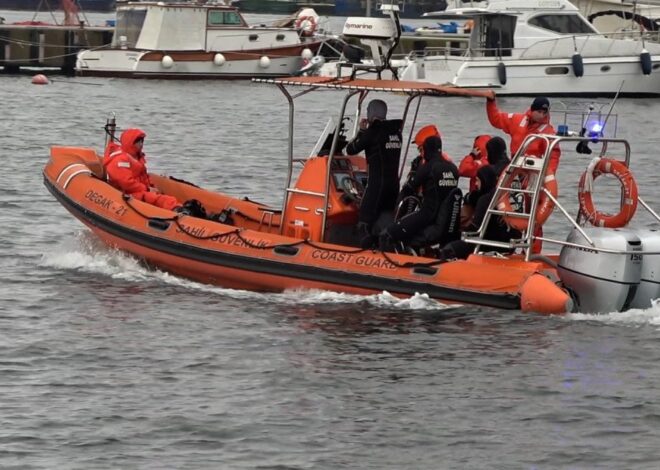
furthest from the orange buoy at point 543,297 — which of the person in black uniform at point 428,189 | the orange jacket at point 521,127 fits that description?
the orange jacket at point 521,127

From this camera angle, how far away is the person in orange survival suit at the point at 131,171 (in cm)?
1461

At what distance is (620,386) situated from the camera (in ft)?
35.8

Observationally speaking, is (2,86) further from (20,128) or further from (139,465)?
(139,465)

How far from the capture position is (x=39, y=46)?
46.3 meters

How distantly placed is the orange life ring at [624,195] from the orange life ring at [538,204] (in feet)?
1.50

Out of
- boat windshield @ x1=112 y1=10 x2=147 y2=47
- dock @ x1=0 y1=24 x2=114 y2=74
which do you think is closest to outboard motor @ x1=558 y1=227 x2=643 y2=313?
boat windshield @ x1=112 y1=10 x2=147 y2=47

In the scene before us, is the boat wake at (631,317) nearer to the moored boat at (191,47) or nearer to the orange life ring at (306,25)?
the moored boat at (191,47)

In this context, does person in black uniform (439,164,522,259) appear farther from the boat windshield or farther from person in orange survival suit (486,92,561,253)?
the boat windshield

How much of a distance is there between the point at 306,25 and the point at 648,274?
34.7m

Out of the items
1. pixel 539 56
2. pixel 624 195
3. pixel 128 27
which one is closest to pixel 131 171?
pixel 624 195

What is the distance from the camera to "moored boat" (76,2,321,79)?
4378cm

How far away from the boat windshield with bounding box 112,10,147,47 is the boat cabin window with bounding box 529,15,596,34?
12.0 m

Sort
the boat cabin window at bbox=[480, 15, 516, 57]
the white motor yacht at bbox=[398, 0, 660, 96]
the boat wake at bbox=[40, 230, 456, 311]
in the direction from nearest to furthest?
the boat wake at bbox=[40, 230, 456, 311] < the white motor yacht at bbox=[398, 0, 660, 96] < the boat cabin window at bbox=[480, 15, 516, 57]

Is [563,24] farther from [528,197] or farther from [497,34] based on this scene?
[528,197]
